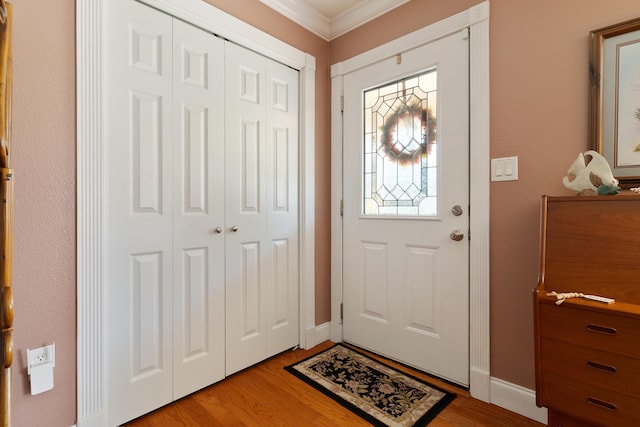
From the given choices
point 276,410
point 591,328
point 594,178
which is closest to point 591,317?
point 591,328

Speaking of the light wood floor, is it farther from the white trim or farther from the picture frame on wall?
the picture frame on wall

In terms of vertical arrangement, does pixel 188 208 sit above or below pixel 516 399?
above

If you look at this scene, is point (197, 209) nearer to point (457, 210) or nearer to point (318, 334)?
point (318, 334)

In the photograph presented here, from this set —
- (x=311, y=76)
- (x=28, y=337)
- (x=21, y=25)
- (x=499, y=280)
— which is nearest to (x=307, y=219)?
(x=311, y=76)

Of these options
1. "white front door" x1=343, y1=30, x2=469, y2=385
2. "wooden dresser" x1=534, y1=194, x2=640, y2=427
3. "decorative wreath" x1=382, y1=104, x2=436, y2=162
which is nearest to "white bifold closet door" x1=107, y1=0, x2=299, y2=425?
"white front door" x1=343, y1=30, x2=469, y2=385

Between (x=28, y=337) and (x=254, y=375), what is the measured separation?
1.15m

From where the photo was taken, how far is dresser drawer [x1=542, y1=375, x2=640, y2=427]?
3.30ft

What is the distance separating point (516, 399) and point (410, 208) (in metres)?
1.16

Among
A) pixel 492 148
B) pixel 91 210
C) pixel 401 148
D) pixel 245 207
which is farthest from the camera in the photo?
pixel 401 148

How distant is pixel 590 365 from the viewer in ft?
3.52

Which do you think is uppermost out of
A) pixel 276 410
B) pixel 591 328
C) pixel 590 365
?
pixel 591 328

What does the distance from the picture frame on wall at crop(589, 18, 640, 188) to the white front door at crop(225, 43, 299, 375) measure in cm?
165

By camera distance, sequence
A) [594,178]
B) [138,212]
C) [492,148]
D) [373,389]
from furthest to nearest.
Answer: [373,389] < [492,148] < [138,212] < [594,178]

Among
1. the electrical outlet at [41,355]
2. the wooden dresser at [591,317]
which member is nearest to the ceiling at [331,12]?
the wooden dresser at [591,317]
